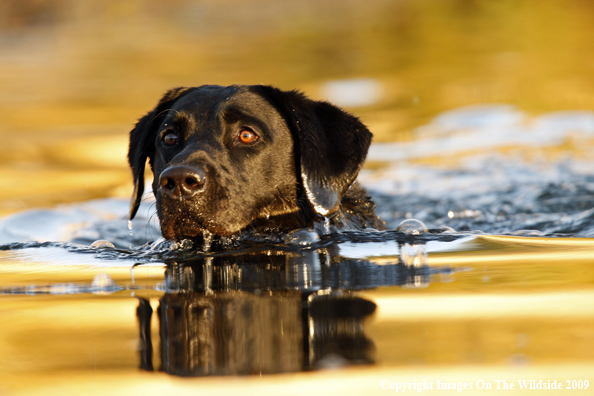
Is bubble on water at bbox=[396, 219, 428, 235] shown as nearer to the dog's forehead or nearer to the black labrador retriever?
the black labrador retriever

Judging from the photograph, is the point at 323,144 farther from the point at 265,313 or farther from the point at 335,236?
the point at 265,313

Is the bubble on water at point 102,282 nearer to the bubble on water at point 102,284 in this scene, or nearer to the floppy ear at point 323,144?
the bubble on water at point 102,284

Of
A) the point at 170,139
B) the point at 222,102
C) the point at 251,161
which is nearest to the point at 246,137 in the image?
the point at 251,161

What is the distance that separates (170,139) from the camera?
4879mm

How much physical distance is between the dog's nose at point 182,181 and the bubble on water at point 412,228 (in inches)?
66.2

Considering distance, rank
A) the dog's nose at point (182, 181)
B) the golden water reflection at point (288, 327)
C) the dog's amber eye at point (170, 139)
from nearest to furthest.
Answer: the golden water reflection at point (288, 327) → the dog's nose at point (182, 181) → the dog's amber eye at point (170, 139)

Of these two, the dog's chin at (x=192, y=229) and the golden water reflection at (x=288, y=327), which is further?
the dog's chin at (x=192, y=229)

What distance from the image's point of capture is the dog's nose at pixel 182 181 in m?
4.11

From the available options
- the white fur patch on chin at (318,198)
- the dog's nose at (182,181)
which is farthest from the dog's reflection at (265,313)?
the white fur patch on chin at (318,198)

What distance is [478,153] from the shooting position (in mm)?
10148

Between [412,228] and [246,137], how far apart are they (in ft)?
4.75

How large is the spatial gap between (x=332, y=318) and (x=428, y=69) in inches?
531

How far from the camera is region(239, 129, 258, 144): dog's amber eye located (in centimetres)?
470

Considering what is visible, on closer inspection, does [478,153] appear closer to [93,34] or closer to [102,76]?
[102,76]
